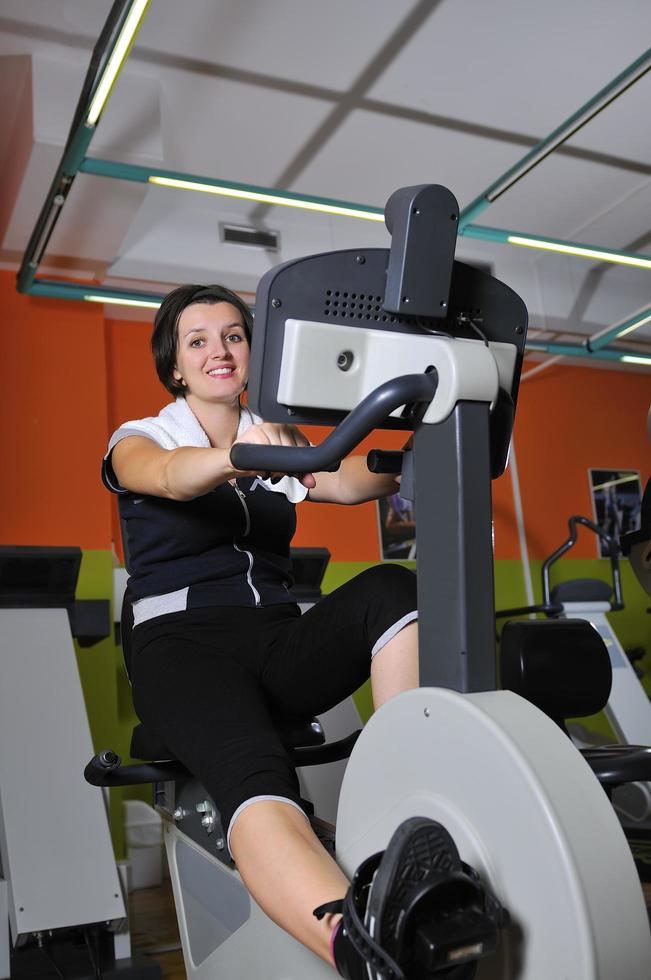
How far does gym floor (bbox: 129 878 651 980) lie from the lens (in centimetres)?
245

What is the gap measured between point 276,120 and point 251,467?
3243 millimetres

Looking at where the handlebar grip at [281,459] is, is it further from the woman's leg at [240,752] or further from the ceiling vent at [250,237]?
the ceiling vent at [250,237]

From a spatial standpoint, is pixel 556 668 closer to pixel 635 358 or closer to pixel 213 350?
pixel 213 350

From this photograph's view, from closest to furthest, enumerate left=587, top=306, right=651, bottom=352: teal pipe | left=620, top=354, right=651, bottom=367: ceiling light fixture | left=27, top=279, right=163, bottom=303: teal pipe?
left=27, top=279, right=163, bottom=303: teal pipe < left=587, top=306, right=651, bottom=352: teal pipe < left=620, top=354, right=651, bottom=367: ceiling light fixture

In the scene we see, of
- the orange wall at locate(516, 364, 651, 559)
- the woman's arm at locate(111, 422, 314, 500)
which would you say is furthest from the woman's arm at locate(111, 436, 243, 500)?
the orange wall at locate(516, 364, 651, 559)

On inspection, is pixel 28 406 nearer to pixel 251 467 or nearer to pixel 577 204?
pixel 577 204

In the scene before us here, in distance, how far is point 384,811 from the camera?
3.82 ft

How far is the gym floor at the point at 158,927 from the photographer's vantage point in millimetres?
2447

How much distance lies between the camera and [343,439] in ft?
3.74

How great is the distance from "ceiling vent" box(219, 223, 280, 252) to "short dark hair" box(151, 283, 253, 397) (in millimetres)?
3077

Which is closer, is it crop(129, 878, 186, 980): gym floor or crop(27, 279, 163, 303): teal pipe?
crop(129, 878, 186, 980): gym floor

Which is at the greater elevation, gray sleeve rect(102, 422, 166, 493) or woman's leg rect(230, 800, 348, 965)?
gray sleeve rect(102, 422, 166, 493)

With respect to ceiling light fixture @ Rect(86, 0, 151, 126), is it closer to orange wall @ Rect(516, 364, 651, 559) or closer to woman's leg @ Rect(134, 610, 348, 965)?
woman's leg @ Rect(134, 610, 348, 965)

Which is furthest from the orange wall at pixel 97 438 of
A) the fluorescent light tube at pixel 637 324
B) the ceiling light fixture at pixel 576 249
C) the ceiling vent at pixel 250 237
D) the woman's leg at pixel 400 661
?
the woman's leg at pixel 400 661
